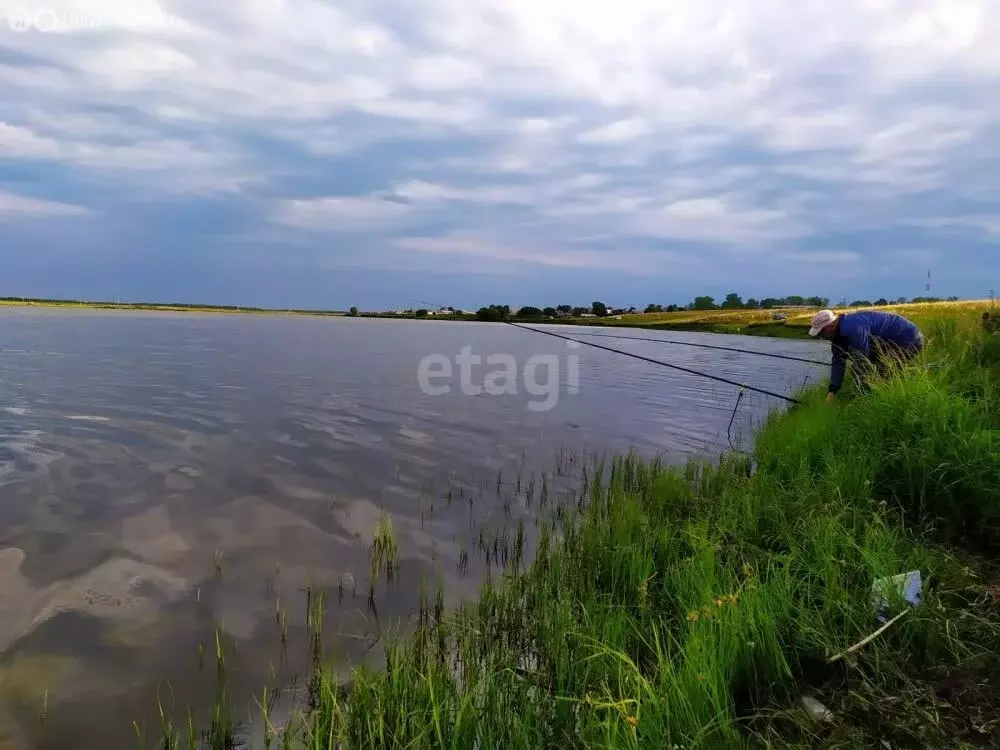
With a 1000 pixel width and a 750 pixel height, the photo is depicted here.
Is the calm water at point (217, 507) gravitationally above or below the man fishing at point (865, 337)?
below

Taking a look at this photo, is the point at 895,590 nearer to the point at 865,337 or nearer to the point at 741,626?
the point at 741,626

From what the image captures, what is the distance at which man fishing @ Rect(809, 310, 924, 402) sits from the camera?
11.1m

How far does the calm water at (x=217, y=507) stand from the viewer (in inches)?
195

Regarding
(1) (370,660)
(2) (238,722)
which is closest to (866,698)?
(1) (370,660)

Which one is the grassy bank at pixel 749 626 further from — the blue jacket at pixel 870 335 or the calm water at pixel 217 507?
the blue jacket at pixel 870 335

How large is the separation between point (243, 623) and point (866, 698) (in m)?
5.43

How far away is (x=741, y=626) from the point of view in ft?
12.8

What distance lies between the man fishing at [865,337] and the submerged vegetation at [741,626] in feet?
9.59

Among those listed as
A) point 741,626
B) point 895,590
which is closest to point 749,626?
point 741,626

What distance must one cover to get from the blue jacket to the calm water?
381 cm

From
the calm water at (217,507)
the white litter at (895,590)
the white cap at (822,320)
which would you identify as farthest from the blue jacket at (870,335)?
the white litter at (895,590)

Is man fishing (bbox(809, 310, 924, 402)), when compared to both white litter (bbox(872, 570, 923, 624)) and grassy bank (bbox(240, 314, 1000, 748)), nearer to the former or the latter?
grassy bank (bbox(240, 314, 1000, 748))

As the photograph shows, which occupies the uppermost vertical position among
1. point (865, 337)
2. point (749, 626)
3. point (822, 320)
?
point (822, 320)

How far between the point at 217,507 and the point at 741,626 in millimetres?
8060
